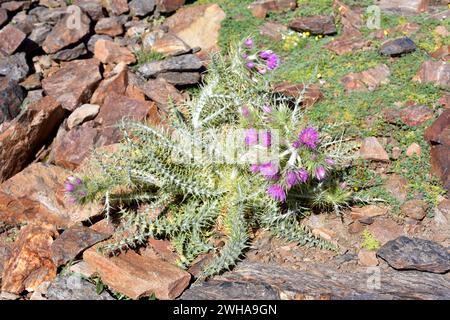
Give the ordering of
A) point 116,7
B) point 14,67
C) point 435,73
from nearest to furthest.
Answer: point 435,73 → point 14,67 → point 116,7

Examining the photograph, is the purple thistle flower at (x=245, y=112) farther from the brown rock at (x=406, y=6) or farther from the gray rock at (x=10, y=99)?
the brown rock at (x=406, y=6)

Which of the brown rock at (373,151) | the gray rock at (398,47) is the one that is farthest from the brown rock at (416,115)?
the gray rock at (398,47)

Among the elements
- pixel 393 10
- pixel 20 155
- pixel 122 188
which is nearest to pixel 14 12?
pixel 20 155

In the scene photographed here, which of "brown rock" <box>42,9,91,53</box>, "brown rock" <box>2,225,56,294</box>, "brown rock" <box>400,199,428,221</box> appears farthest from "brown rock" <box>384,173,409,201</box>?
"brown rock" <box>42,9,91,53</box>

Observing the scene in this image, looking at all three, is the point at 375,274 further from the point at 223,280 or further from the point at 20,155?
the point at 20,155

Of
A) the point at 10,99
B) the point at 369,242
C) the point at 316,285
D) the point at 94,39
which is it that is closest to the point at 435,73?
the point at 369,242

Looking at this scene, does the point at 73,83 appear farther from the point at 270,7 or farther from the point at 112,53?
the point at 270,7
